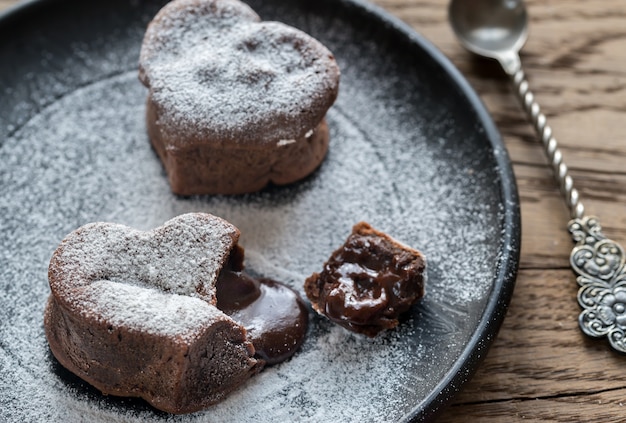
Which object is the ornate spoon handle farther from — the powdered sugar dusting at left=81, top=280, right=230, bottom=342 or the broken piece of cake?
the powdered sugar dusting at left=81, top=280, right=230, bottom=342

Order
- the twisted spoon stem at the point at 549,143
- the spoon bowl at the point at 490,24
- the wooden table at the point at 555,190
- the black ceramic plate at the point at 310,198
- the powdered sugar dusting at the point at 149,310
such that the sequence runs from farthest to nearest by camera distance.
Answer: the spoon bowl at the point at 490,24
the twisted spoon stem at the point at 549,143
the wooden table at the point at 555,190
the black ceramic plate at the point at 310,198
the powdered sugar dusting at the point at 149,310

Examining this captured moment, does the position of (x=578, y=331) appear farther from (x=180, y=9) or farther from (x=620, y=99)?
(x=180, y=9)

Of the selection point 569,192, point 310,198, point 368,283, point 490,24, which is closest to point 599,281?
point 569,192

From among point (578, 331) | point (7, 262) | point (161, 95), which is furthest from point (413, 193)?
point (7, 262)

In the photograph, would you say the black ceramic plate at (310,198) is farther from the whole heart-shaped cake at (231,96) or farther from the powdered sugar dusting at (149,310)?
the powdered sugar dusting at (149,310)

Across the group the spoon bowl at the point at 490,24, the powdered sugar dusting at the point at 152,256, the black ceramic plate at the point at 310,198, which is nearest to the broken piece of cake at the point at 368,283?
the black ceramic plate at the point at 310,198

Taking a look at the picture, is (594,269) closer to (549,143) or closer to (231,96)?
(549,143)

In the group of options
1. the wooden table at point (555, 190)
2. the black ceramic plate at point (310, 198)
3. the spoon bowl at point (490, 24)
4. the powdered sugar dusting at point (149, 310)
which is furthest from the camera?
the spoon bowl at point (490, 24)

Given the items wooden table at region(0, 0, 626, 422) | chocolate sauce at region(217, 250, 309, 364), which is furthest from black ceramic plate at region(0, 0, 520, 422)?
wooden table at region(0, 0, 626, 422)
